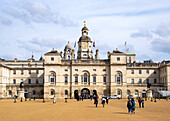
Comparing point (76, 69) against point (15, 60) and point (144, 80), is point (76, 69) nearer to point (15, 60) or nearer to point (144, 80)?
point (144, 80)

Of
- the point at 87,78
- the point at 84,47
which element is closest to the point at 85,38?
the point at 84,47

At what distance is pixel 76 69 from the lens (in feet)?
253

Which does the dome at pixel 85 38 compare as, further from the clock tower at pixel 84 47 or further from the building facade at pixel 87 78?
the building facade at pixel 87 78

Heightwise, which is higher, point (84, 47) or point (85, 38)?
point (85, 38)

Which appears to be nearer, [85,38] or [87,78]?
[87,78]

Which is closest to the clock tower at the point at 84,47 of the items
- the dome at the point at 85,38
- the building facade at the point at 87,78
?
the dome at the point at 85,38

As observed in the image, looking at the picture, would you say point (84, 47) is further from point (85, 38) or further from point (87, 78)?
point (87, 78)

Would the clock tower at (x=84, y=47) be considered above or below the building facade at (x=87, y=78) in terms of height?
above

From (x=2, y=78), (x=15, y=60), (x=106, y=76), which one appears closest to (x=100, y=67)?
(x=106, y=76)

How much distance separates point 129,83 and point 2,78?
41093mm

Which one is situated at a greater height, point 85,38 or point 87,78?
point 85,38

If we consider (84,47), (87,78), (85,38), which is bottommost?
(87,78)

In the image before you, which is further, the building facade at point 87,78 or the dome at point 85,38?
the dome at point 85,38

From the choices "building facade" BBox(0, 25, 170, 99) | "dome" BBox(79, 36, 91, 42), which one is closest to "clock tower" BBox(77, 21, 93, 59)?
"dome" BBox(79, 36, 91, 42)
